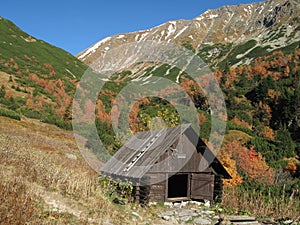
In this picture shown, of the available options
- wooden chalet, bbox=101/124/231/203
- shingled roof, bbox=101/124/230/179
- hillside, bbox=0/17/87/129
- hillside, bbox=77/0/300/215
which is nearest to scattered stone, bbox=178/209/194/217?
wooden chalet, bbox=101/124/231/203

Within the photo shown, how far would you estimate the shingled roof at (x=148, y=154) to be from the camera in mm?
14241

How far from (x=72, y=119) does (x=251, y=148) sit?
78.8ft

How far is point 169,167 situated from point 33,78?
4471 cm

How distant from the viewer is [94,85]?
63344mm

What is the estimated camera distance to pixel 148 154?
15.0 m

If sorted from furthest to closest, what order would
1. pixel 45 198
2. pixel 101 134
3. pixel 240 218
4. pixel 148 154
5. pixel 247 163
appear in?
pixel 247 163, pixel 101 134, pixel 148 154, pixel 240 218, pixel 45 198

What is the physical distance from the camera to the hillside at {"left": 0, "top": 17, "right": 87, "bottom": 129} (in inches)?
1592

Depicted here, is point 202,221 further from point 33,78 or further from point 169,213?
point 33,78

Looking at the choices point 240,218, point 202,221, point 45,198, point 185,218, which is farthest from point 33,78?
point 45,198

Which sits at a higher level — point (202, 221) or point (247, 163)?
point (247, 163)

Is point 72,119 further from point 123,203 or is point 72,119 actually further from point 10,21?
point 10,21

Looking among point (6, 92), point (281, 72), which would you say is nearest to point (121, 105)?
point (6, 92)

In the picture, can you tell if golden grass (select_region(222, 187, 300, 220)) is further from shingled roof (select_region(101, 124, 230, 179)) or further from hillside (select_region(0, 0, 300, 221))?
shingled roof (select_region(101, 124, 230, 179))

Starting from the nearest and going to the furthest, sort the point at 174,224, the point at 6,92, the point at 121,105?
the point at 174,224 → the point at 6,92 → the point at 121,105
